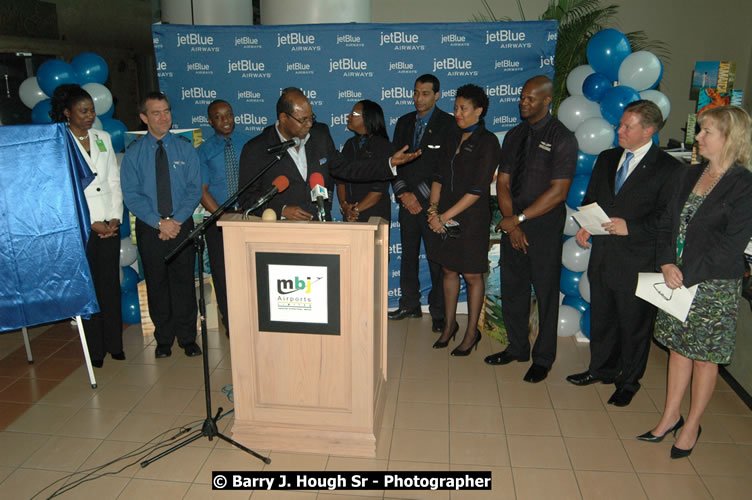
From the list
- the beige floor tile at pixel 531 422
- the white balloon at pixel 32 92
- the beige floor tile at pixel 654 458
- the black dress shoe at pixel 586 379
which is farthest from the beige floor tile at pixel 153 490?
the white balloon at pixel 32 92

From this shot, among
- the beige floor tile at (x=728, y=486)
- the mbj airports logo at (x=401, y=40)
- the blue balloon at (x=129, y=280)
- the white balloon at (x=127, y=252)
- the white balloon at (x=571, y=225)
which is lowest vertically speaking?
the beige floor tile at (x=728, y=486)

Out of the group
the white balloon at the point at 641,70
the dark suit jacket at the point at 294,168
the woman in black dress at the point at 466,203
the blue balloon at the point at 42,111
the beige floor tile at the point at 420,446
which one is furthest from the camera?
the blue balloon at the point at 42,111

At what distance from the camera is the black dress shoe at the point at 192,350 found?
14.6ft

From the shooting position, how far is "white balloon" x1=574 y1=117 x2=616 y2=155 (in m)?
4.13

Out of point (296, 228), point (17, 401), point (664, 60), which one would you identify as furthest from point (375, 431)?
point (664, 60)

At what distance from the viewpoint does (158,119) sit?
4023 mm

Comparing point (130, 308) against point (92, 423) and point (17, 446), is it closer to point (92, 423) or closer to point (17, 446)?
point (92, 423)

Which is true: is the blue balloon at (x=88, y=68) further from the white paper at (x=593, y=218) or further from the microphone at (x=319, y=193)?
the white paper at (x=593, y=218)

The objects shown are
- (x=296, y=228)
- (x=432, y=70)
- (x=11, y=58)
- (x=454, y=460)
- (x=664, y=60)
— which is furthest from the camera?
(x=11, y=58)

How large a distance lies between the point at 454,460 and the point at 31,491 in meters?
2.18

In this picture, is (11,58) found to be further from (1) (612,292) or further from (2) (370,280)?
(1) (612,292)

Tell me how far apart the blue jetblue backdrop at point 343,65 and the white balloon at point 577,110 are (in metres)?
0.69

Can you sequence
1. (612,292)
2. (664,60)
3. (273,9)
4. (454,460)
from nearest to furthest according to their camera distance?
(454,460) → (612,292) → (273,9) → (664,60)

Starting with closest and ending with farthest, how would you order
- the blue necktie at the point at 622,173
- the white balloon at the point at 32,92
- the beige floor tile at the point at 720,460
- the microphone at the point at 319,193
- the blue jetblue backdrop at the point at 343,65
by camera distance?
the microphone at the point at 319,193 → the beige floor tile at the point at 720,460 → the blue necktie at the point at 622,173 → the white balloon at the point at 32,92 → the blue jetblue backdrop at the point at 343,65
